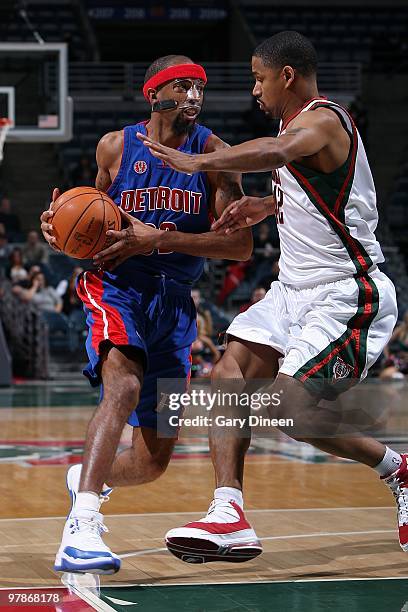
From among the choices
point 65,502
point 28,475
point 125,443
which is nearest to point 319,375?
point 65,502

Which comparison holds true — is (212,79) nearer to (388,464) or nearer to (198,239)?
(198,239)

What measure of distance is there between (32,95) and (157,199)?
10.2 m

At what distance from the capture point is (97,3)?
25203 millimetres

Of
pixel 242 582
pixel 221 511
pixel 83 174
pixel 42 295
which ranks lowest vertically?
pixel 242 582

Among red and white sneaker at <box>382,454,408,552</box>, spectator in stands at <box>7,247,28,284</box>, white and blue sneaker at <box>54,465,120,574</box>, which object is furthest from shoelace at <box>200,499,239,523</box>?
spectator in stands at <box>7,247,28,284</box>

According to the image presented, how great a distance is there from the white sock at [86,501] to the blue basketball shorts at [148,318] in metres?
0.54

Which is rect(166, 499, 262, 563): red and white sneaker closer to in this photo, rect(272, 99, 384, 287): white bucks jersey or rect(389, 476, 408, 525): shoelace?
rect(389, 476, 408, 525): shoelace

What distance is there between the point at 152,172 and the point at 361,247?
93cm

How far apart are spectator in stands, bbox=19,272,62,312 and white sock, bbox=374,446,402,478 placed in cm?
1199

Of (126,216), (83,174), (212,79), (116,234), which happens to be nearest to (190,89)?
(126,216)

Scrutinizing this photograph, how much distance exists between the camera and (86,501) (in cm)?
409

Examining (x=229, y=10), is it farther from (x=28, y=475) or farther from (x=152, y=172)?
(x=152, y=172)

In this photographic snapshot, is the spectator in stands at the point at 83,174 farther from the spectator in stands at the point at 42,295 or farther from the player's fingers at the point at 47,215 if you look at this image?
the player's fingers at the point at 47,215

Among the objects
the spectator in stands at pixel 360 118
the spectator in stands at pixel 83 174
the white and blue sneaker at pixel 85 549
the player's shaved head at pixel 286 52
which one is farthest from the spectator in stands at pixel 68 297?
the white and blue sneaker at pixel 85 549
